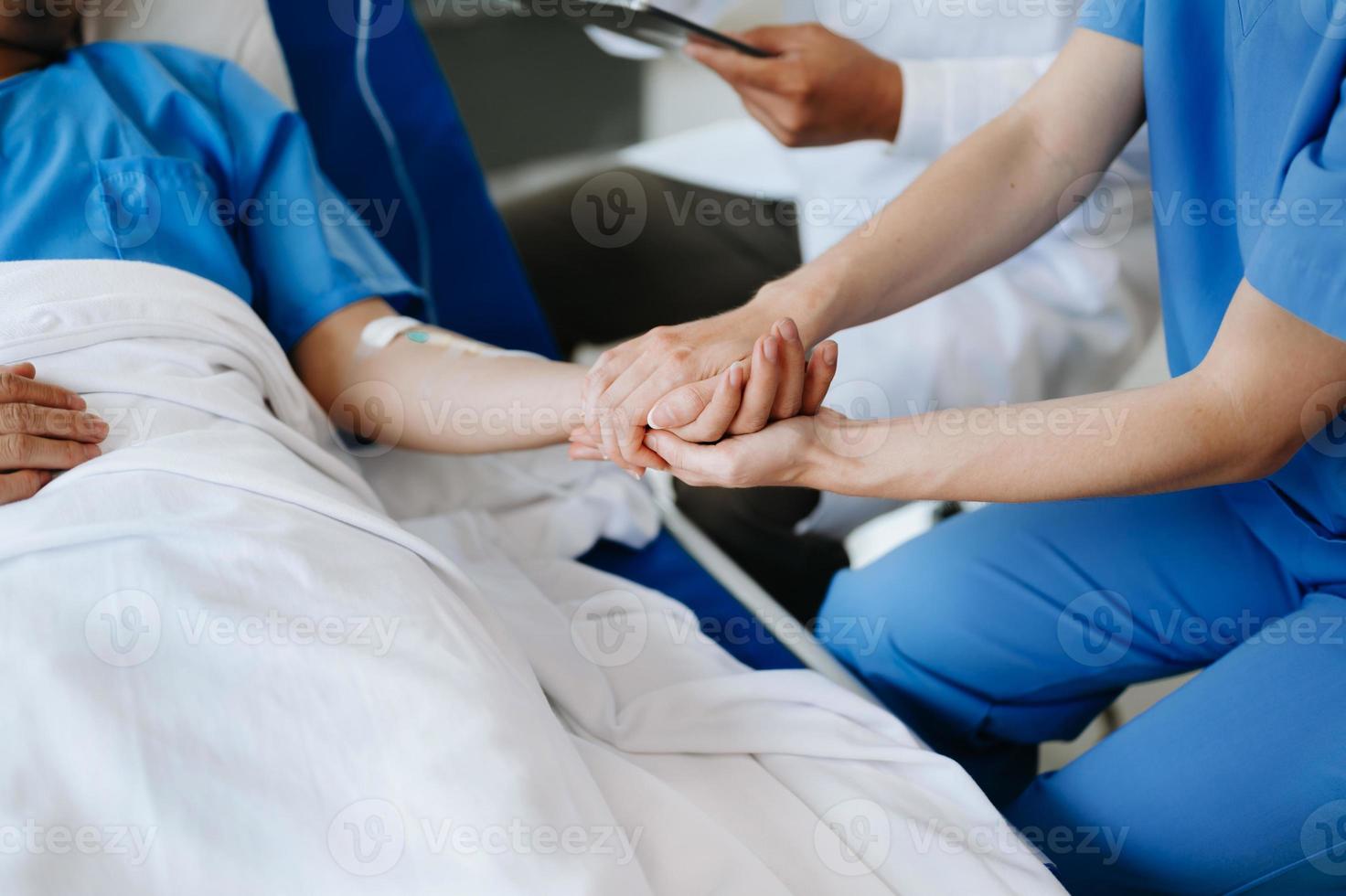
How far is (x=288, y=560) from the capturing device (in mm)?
763

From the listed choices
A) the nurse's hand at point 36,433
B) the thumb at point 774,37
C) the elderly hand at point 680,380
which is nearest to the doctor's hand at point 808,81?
the thumb at point 774,37

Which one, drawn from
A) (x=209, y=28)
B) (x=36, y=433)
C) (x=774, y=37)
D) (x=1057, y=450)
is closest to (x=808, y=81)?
(x=774, y=37)

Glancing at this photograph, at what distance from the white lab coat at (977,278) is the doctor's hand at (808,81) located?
0.14 ft

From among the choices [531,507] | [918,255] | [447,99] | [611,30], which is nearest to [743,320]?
[918,255]

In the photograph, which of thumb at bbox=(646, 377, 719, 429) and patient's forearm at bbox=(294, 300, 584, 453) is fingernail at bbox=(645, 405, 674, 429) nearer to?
thumb at bbox=(646, 377, 719, 429)

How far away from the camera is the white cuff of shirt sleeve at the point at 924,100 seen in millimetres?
1234

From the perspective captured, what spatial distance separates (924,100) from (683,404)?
1.96 feet

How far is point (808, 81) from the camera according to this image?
3.86ft

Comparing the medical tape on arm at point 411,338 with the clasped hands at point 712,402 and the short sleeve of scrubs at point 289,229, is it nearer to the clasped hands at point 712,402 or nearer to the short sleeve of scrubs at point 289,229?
the short sleeve of scrubs at point 289,229

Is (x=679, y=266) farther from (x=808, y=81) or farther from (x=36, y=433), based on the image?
(x=36, y=433)

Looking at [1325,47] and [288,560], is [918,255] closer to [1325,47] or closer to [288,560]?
[1325,47]

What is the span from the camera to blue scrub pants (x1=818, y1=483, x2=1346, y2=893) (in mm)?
830

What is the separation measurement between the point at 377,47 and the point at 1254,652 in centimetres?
121

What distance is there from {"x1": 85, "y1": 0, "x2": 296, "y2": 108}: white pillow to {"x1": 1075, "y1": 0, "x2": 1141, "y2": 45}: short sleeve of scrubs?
928 millimetres
